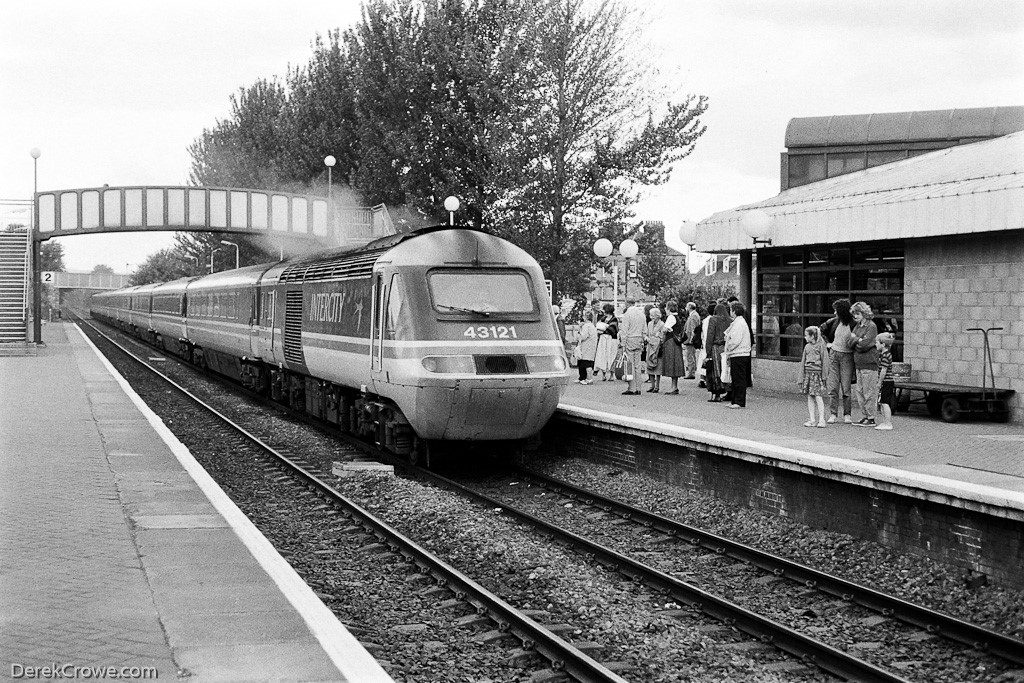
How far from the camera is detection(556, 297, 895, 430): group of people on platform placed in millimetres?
14891

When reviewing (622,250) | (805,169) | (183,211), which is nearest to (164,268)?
(183,211)

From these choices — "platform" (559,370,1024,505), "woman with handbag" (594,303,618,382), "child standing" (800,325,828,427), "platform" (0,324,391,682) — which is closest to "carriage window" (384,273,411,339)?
"platform" (0,324,391,682)

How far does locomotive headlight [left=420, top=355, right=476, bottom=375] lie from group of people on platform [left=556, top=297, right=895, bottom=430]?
185 inches

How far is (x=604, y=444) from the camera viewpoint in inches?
608

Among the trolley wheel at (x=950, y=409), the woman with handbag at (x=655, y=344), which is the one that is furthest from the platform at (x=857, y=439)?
the woman with handbag at (x=655, y=344)

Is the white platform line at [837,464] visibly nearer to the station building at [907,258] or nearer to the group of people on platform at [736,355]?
the group of people on platform at [736,355]

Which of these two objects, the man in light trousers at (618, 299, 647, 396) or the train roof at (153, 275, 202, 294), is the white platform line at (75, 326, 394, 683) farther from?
the train roof at (153, 275, 202, 294)

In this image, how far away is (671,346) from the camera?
811 inches

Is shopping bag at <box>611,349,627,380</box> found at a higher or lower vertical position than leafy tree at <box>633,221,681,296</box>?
lower

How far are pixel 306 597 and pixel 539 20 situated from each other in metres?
27.1

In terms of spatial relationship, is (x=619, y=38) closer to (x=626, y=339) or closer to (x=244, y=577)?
(x=626, y=339)

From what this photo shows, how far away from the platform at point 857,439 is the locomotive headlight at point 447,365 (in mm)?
2408

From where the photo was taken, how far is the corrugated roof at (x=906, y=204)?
604 inches

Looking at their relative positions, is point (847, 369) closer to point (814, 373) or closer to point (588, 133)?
point (814, 373)
